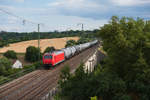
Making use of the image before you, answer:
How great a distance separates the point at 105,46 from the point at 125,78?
143 inches

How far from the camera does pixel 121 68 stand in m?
18.5

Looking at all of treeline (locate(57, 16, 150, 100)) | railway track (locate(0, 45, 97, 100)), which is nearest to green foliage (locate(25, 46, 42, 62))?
railway track (locate(0, 45, 97, 100))

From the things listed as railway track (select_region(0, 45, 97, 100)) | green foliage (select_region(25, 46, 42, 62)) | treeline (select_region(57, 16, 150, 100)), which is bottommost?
green foliage (select_region(25, 46, 42, 62))

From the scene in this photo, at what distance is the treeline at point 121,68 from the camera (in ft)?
51.9

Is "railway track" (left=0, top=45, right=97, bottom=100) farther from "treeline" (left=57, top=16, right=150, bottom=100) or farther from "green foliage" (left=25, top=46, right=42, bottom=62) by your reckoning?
"green foliage" (left=25, top=46, right=42, bottom=62)

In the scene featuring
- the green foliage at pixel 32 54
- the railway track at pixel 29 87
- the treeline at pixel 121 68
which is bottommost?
the green foliage at pixel 32 54

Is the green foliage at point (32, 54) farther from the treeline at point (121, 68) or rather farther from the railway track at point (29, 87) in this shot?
the treeline at point (121, 68)

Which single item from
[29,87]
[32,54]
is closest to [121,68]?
[29,87]

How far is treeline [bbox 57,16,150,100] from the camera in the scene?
1580cm

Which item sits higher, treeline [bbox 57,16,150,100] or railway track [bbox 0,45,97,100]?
treeline [bbox 57,16,150,100]

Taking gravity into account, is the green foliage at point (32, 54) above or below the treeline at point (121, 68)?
below

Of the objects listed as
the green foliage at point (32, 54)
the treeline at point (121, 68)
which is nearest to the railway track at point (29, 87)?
Answer: the treeline at point (121, 68)

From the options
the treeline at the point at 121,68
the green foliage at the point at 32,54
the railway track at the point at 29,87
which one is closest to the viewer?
the treeline at the point at 121,68

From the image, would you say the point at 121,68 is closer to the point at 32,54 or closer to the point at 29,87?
the point at 29,87
